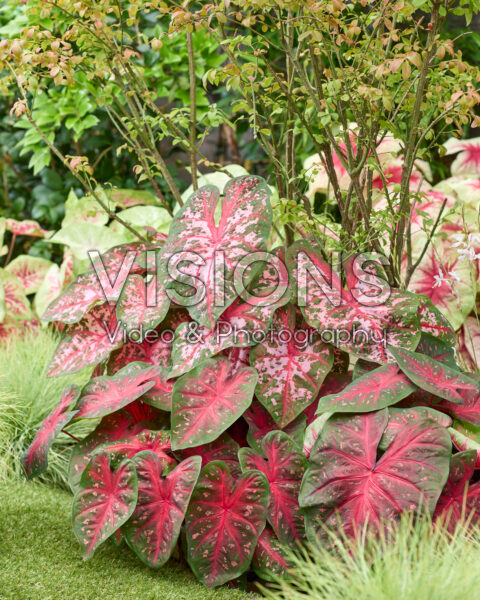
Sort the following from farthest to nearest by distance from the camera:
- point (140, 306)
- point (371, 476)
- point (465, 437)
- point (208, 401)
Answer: point (140, 306) < point (208, 401) < point (465, 437) < point (371, 476)

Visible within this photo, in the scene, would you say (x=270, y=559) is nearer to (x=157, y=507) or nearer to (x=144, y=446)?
(x=157, y=507)

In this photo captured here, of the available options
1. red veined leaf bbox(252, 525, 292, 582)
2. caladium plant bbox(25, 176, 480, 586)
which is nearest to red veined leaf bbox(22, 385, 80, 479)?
caladium plant bbox(25, 176, 480, 586)

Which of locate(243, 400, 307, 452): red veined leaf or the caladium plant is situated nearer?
the caladium plant

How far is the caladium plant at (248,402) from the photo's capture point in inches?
59.3

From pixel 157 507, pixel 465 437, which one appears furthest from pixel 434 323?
pixel 157 507

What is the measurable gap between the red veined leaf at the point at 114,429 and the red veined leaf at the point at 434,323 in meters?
0.82

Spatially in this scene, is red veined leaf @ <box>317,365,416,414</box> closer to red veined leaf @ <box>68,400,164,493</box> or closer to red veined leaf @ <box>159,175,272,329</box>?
red veined leaf @ <box>159,175,272,329</box>

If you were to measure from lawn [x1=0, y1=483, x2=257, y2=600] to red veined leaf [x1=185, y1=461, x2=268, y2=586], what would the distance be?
6 cm

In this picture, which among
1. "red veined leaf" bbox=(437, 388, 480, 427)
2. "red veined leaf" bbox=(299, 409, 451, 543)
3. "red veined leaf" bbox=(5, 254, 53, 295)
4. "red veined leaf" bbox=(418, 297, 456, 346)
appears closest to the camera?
"red veined leaf" bbox=(299, 409, 451, 543)

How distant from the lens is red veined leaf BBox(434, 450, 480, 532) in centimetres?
150

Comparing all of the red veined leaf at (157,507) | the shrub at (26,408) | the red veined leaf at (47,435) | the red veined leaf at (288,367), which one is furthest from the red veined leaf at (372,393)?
the shrub at (26,408)

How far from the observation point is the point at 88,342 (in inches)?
79.6

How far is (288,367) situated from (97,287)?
2.33ft

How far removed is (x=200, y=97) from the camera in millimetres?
3379
